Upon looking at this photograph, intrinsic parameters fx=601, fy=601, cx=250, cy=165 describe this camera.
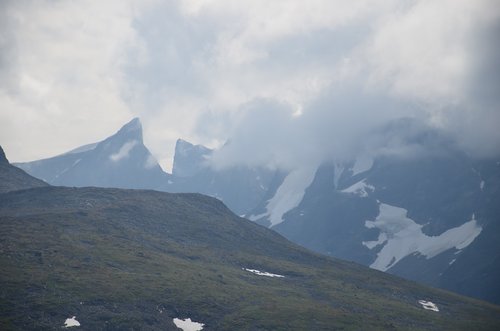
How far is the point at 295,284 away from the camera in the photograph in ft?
632

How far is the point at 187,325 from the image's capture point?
13300 cm

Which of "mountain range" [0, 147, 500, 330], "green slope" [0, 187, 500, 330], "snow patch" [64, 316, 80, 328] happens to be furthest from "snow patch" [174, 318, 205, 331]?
"snow patch" [64, 316, 80, 328]

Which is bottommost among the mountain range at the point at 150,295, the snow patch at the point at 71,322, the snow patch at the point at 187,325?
the snow patch at the point at 71,322

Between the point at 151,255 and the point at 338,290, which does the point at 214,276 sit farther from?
the point at 338,290

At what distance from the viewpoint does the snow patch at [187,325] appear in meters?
131

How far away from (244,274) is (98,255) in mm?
47762

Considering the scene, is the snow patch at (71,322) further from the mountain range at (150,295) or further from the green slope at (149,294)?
the green slope at (149,294)

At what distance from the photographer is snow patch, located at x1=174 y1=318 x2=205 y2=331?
Answer: 5157 inches

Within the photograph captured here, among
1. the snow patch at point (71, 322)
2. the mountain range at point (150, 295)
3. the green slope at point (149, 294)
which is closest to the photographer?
the snow patch at point (71, 322)

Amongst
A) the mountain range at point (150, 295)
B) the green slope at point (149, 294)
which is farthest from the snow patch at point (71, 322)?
the green slope at point (149, 294)

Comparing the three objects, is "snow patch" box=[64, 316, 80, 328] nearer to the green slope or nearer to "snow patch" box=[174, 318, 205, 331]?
the green slope

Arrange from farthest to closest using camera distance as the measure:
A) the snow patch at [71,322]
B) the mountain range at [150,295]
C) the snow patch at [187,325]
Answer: the snow patch at [187,325]
the mountain range at [150,295]
the snow patch at [71,322]

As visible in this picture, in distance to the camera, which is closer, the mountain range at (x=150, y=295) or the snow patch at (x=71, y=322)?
the snow patch at (x=71, y=322)

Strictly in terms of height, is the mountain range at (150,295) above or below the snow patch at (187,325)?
above
